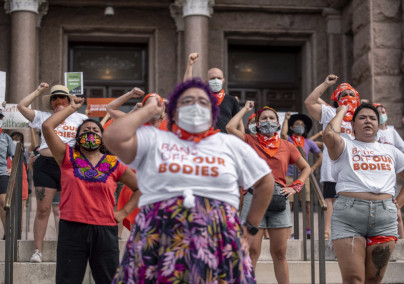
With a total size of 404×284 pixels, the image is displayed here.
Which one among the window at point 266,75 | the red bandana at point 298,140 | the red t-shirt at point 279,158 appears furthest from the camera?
the window at point 266,75

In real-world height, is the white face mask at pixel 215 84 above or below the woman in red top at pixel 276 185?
above

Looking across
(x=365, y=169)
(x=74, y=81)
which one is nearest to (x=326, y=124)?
(x=365, y=169)

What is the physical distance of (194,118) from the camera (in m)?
3.41

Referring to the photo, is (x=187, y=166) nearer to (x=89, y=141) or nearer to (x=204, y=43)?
(x=89, y=141)

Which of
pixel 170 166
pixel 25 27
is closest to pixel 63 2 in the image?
pixel 25 27

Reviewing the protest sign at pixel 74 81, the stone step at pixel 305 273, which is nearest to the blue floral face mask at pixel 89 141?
the stone step at pixel 305 273

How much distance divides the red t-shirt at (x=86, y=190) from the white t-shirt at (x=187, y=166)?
1.44 metres

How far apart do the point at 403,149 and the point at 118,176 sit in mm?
4462

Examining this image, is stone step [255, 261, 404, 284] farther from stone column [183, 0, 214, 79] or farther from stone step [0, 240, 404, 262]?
stone column [183, 0, 214, 79]

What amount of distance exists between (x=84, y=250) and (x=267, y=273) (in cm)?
288

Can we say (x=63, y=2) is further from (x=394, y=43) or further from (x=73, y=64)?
(x=394, y=43)

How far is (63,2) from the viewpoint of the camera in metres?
13.2

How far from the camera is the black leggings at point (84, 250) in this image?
4.66 meters

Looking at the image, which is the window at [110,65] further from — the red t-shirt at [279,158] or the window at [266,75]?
the red t-shirt at [279,158]
